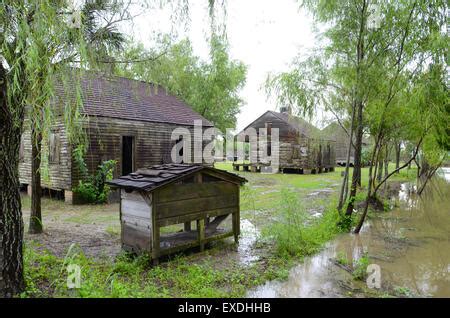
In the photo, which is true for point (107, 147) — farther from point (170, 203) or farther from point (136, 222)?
point (170, 203)

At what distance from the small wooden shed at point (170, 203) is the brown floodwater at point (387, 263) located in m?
1.84

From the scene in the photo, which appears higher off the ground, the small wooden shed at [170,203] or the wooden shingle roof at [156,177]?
the wooden shingle roof at [156,177]

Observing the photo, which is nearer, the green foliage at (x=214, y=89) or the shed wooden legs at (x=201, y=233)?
the shed wooden legs at (x=201, y=233)

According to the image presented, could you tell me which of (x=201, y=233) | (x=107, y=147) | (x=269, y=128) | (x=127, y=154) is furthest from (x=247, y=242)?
(x=269, y=128)

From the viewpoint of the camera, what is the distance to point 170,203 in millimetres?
5469

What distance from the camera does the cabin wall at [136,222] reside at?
528cm

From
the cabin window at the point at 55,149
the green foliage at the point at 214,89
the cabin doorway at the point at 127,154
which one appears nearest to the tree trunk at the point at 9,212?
the cabin window at the point at 55,149

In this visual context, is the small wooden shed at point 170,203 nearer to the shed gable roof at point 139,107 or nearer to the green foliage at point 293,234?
the green foliage at point 293,234

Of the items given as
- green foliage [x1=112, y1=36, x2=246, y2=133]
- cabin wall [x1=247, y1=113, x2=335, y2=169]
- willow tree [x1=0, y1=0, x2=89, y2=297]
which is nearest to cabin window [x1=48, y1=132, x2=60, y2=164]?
green foliage [x1=112, y1=36, x2=246, y2=133]

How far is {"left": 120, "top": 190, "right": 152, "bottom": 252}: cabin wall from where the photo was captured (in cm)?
528

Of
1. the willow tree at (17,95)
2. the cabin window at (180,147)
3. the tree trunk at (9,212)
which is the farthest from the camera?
the cabin window at (180,147)

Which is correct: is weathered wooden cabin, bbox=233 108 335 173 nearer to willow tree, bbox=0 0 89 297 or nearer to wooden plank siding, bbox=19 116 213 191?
wooden plank siding, bbox=19 116 213 191

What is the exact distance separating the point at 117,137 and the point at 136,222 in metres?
8.06
